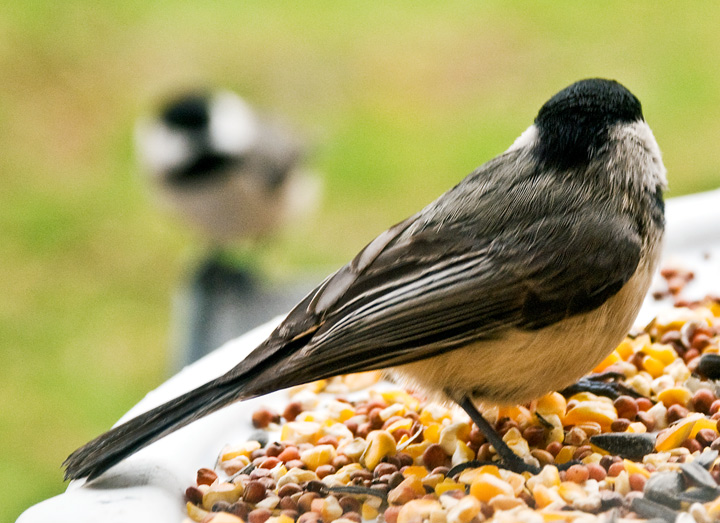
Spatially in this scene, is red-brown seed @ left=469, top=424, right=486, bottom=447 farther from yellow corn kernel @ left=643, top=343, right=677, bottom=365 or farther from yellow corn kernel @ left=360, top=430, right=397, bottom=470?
yellow corn kernel @ left=643, top=343, right=677, bottom=365

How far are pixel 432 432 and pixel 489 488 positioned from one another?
0.21m

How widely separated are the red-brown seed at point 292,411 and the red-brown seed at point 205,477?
0.19 meters

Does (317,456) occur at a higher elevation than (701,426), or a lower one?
higher

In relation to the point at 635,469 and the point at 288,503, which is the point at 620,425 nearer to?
the point at 635,469

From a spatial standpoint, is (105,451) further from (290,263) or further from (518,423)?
(290,263)

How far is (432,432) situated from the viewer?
102 cm

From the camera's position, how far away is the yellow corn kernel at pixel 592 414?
982 millimetres

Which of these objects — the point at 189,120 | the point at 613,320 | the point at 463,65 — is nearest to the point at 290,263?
the point at 189,120

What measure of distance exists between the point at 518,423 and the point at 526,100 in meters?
2.23

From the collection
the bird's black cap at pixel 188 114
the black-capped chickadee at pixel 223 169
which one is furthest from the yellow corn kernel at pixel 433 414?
the bird's black cap at pixel 188 114

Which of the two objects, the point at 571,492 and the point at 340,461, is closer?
the point at 571,492

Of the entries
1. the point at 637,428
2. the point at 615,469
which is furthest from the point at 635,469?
the point at 637,428

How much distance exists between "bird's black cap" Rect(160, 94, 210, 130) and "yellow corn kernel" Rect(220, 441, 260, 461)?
7.79ft

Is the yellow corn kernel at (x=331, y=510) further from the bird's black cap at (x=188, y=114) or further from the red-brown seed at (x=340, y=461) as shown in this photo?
the bird's black cap at (x=188, y=114)
